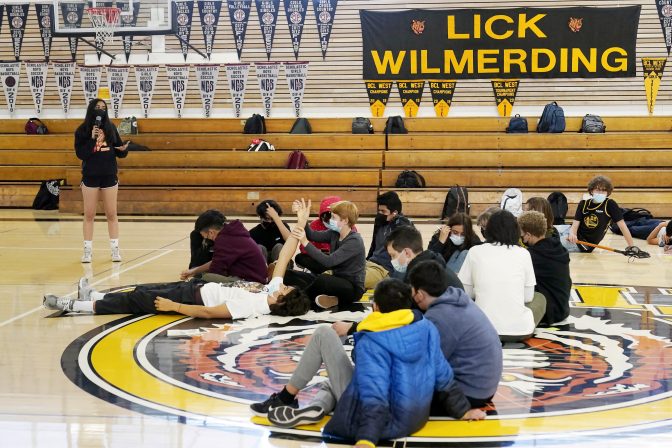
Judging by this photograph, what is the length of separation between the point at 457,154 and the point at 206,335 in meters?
8.98

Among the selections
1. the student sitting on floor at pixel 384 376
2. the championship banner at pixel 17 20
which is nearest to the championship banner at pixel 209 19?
the championship banner at pixel 17 20

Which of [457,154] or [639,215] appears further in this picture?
[457,154]

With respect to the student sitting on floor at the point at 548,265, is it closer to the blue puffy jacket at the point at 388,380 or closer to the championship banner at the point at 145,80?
the blue puffy jacket at the point at 388,380

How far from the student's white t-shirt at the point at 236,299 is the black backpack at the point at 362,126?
28.9ft

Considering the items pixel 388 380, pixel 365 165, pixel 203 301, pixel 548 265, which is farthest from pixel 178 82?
pixel 388 380

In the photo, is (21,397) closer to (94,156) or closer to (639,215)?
(94,156)

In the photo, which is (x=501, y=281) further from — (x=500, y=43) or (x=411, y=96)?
(x=500, y=43)

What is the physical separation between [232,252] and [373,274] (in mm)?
1183

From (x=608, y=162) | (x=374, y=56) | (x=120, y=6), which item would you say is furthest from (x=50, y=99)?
(x=608, y=162)

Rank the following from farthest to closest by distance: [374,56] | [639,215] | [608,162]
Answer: [374,56] < [608,162] < [639,215]

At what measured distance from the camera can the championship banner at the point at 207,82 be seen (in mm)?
15609

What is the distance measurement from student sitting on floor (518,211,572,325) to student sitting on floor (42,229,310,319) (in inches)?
63.1

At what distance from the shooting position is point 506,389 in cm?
438

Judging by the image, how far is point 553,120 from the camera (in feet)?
46.9
